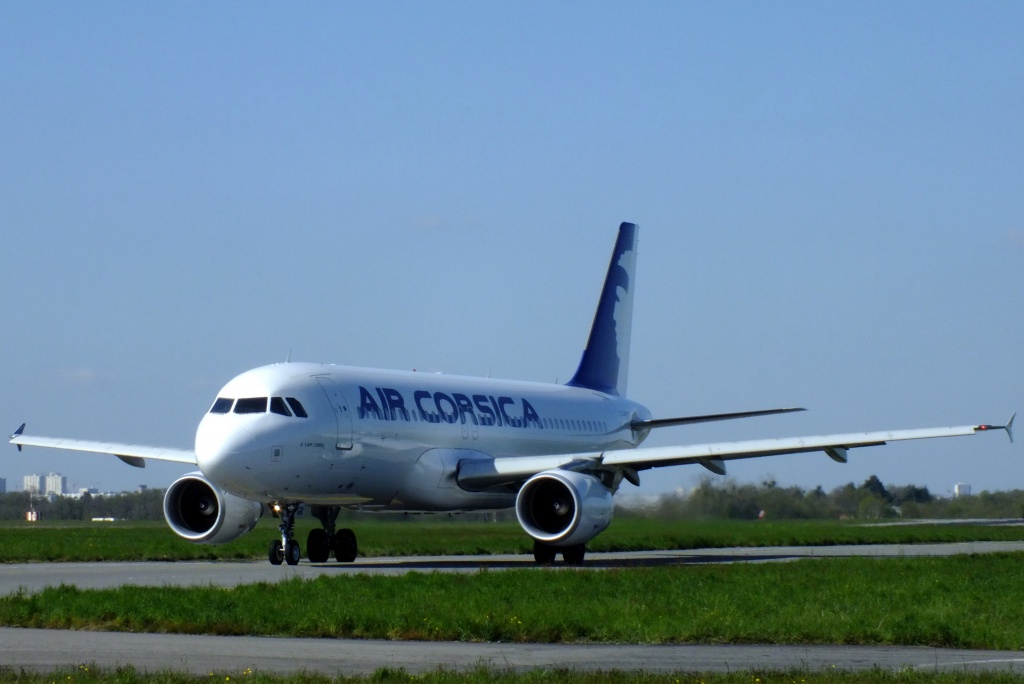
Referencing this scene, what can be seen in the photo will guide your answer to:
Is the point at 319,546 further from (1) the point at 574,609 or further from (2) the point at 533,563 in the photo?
(1) the point at 574,609

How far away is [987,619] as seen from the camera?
15242 millimetres

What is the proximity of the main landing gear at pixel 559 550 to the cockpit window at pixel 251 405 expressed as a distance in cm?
571

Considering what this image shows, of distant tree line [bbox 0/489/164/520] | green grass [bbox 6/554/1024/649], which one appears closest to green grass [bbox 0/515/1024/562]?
green grass [bbox 6/554/1024/649]

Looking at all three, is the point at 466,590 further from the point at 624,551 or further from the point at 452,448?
the point at 624,551

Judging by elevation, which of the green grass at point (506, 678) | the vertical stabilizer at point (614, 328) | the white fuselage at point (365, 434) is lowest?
the green grass at point (506, 678)

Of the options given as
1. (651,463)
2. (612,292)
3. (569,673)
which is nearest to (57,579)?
(651,463)

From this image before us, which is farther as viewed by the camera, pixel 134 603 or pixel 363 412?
pixel 363 412

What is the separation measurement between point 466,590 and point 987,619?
604 cm

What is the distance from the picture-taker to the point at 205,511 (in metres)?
28.8

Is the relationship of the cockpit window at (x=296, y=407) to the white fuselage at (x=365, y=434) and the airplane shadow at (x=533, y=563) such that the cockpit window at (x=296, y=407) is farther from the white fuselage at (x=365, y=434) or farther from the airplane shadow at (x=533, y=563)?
the airplane shadow at (x=533, y=563)

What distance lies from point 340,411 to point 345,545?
3.00 meters

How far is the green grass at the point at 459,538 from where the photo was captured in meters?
30.8

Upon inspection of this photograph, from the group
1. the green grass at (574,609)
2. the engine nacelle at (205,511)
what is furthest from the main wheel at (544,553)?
the green grass at (574,609)

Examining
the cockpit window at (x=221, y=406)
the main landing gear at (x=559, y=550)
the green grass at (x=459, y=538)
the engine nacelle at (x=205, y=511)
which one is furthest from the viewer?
the green grass at (x=459, y=538)
